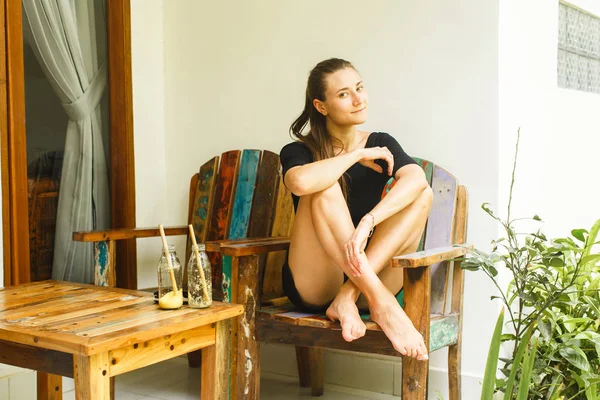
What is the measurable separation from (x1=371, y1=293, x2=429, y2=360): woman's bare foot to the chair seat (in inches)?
2.0

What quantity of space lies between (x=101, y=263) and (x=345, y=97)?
1.26 m

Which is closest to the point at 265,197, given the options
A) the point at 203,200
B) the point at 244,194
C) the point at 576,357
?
the point at 244,194

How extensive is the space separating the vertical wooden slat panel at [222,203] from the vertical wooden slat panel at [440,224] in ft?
3.29

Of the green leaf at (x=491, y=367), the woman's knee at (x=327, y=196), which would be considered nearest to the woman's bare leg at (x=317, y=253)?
the woman's knee at (x=327, y=196)

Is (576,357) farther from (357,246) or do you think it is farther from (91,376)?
(91,376)

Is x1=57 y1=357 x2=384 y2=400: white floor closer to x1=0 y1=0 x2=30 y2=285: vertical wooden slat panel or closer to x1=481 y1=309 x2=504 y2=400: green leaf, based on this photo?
x1=0 y1=0 x2=30 y2=285: vertical wooden slat panel

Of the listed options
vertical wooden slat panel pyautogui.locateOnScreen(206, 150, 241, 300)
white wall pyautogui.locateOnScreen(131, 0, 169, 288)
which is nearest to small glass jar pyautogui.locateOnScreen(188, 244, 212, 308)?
vertical wooden slat panel pyautogui.locateOnScreen(206, 150, 241, 300)

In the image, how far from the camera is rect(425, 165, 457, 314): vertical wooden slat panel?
2361 millimetres

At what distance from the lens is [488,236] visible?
2.54 metres

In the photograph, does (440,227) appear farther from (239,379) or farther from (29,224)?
(29,224)

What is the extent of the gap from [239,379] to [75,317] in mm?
737

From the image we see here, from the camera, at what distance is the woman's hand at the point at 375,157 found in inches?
87.2

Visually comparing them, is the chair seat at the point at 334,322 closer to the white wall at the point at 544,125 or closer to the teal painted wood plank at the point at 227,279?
the teal painted wood plank at the point at 227,279

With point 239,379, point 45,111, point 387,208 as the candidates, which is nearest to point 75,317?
point 239,379
